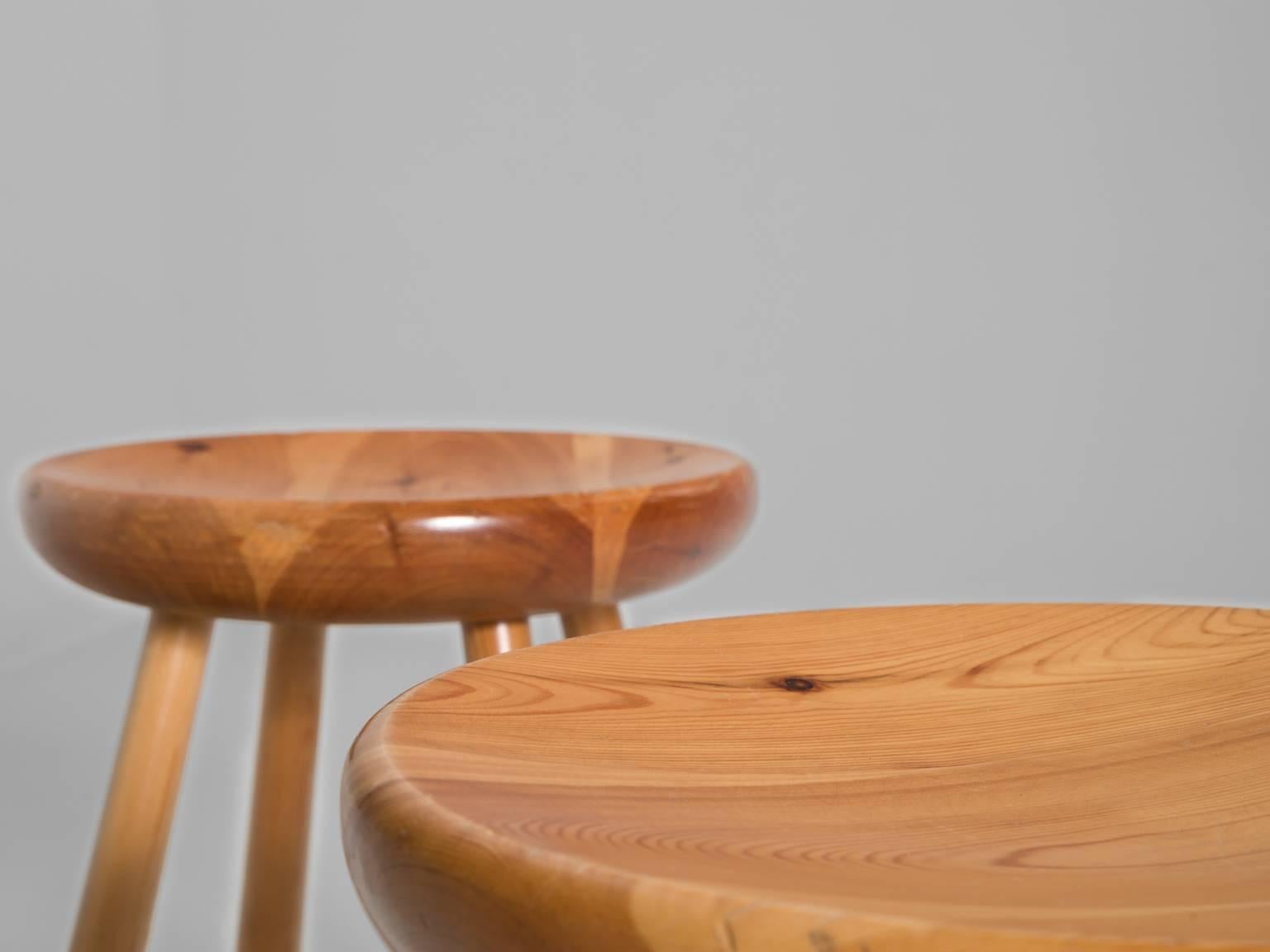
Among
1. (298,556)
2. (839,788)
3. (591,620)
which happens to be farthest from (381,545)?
(839,788)

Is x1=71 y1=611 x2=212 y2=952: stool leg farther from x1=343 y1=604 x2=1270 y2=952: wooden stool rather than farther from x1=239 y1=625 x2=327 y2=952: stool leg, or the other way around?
x1=343 y1=604 x2=1270 y2=952: wooden stool

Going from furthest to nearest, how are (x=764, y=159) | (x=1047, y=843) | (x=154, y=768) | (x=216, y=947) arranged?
(x=764, y=159) < (x=216, y=947) < (x=154, y=768) < (x=1047, y=843)

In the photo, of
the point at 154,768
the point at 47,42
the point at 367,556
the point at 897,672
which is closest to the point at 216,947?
the point at 154,768

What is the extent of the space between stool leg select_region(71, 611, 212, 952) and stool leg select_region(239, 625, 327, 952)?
99mm

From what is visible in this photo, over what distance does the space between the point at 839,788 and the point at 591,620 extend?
1.19 feet

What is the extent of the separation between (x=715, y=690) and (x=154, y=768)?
0.41 meters

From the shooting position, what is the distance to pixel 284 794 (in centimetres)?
79

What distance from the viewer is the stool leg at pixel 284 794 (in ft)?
2.59

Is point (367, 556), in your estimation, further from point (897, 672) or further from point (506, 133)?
point (506, 133)

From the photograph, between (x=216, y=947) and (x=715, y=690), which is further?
(x=216, y=947)

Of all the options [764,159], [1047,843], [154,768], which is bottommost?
[154,768]

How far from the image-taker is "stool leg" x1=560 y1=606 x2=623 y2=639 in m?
0.67

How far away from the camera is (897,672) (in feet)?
1.27

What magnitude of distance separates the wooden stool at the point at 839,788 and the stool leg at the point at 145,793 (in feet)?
1.19
